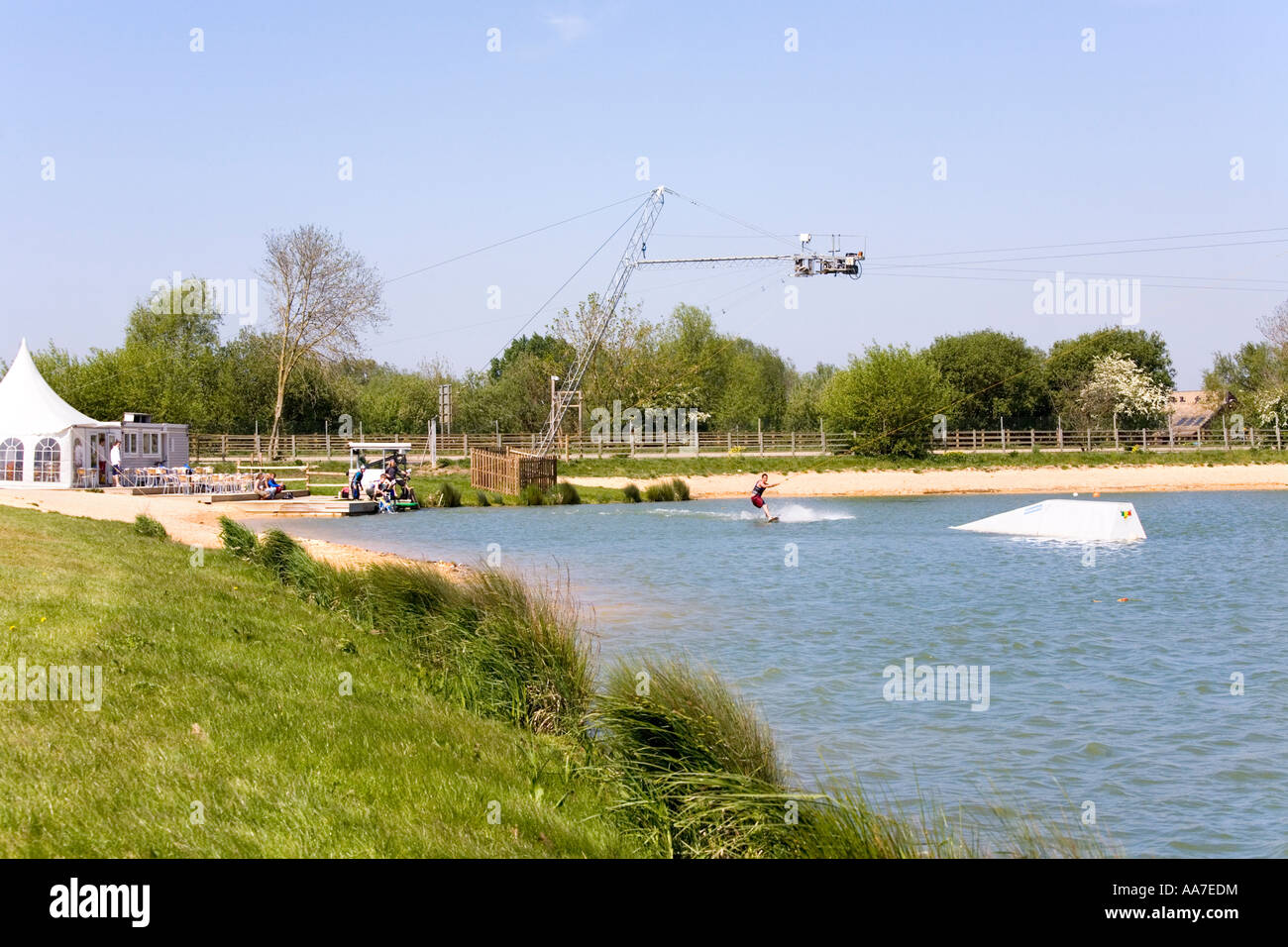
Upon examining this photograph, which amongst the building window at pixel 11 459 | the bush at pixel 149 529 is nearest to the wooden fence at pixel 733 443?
the building window at pixel 11 459

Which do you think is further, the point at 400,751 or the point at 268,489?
the point at 268,489

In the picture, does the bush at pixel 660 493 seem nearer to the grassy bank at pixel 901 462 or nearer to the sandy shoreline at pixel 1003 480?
the sandy shoreline at pixel 1003 480

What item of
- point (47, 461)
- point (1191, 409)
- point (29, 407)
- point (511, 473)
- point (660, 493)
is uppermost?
point (1191, 409)

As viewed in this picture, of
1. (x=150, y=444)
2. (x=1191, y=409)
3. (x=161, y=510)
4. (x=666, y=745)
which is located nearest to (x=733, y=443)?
(x=150, y=444)

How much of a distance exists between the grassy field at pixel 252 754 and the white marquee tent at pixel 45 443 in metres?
32.5

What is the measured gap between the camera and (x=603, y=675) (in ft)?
41.3

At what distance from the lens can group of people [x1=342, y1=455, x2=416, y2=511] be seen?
43.4 meters

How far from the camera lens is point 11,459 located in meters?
42.8

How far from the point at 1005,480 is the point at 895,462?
21.5 feet

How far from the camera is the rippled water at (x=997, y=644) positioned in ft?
32.3

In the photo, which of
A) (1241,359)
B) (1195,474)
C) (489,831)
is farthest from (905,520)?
(1241,359)

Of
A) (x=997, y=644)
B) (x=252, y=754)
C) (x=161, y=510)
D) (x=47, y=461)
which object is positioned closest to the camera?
(x=252, y=754)

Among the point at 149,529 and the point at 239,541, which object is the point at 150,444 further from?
the point at 239,541

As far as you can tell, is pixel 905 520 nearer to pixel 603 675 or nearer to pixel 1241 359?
pixel 603 675
